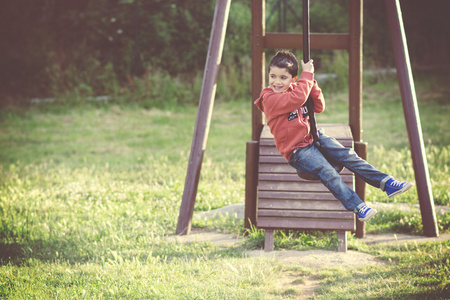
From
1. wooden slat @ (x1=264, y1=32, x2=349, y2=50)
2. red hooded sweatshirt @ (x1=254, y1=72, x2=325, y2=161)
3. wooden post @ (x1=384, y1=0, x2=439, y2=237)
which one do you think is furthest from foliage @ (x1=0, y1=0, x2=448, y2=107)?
red hooded sweatshirt @ (x1=254, y1=72, x2=325, y2=161)

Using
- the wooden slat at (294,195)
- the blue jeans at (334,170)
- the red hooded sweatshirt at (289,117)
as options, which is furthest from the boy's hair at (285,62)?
the wooden slat at (294,195)

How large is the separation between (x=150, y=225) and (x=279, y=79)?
2.87 metres

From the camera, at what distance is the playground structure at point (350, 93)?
219 inches

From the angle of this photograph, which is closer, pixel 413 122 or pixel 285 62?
pixel 285 62

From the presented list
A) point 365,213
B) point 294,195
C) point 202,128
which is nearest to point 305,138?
point 365,213

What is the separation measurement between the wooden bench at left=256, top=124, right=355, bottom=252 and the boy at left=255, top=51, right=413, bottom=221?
4.23ft

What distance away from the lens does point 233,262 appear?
481 centimetres

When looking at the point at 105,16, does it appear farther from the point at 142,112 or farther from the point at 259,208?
the point at 259,208

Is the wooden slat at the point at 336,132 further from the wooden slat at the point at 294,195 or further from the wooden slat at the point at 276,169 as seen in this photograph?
the wooden slat at the point at 294,195

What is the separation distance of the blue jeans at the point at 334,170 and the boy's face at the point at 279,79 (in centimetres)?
47

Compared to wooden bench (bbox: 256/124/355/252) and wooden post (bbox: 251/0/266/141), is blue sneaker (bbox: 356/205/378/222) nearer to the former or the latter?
wooden bench (bbox: 256/124/355/252)

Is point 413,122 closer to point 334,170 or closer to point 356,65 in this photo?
point 356,65

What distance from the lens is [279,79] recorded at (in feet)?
12.8

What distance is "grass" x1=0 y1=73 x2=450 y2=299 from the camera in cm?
432
